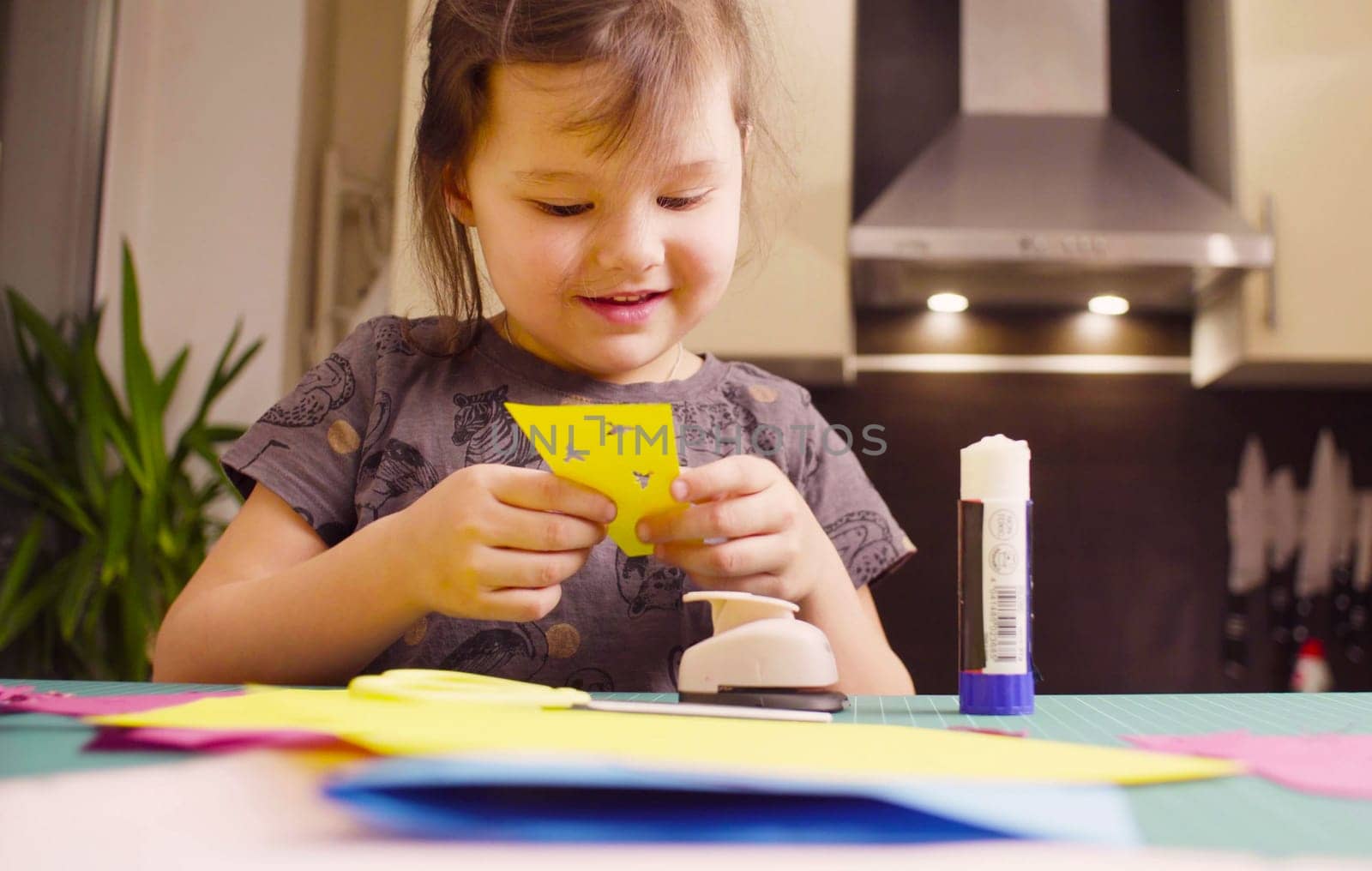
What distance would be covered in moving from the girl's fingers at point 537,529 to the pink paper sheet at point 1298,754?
32 cm

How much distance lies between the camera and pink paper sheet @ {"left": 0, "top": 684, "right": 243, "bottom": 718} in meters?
0.51

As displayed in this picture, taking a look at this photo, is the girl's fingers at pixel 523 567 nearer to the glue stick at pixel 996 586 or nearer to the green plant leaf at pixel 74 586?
the glue stick at pixel 996 586

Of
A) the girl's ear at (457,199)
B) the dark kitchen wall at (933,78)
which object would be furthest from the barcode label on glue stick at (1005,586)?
the dark kitchen wall at (933,78)

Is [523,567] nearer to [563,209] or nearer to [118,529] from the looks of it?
[563,209]

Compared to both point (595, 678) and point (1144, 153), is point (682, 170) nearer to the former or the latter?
point (595, 678)

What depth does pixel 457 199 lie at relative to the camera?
3.34ft

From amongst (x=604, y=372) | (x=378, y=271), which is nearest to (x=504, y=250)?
(x=604, y=372)

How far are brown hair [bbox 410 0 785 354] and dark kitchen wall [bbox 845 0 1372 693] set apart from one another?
123 centimetres

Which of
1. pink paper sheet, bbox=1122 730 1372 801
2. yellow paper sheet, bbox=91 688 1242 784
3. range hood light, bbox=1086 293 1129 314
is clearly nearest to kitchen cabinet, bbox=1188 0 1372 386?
range hood light, bbox=1086 293 1129 314

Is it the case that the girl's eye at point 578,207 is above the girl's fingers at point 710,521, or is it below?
above

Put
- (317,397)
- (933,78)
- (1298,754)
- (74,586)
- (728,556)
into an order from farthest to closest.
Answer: (933,78) < (74,586) < (317,397) < (728,556) < (1298,754)

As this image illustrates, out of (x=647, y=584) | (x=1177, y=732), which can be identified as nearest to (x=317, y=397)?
(x=647, y=584)

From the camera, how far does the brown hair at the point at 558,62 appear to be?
861 millimetres

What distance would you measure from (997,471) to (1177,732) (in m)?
0.16
